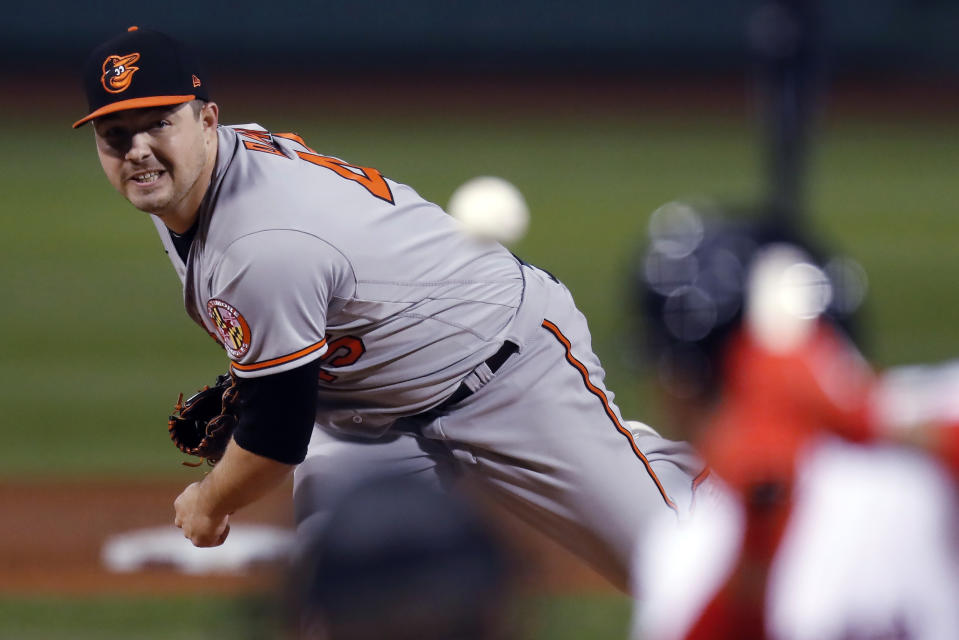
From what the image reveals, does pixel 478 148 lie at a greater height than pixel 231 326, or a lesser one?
lesser

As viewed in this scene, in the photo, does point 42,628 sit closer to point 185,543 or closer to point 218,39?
point 185,543

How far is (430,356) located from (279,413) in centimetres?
48

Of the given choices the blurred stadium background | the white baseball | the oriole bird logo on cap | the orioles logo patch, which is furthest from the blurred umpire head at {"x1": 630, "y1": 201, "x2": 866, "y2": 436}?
the blurred stadium background

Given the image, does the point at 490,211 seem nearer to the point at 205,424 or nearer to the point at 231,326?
the point at 231,326

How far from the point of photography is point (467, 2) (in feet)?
72.7

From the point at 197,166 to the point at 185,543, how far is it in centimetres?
310

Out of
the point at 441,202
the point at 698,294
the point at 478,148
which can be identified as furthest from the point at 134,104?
the point at 478,148

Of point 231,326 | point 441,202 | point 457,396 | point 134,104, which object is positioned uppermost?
point 134,104

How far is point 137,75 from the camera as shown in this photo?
10.1 ft

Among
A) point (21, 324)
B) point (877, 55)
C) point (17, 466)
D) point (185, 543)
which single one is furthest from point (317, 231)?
point (877, 55)

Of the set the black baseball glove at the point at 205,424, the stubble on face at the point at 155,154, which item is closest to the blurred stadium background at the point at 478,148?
the black baseball glove at the point at 205,424

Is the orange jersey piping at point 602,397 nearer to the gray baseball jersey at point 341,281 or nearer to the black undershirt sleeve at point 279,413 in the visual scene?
the gray baseball jersey at point 341,281

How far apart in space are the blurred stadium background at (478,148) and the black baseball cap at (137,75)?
381 cm

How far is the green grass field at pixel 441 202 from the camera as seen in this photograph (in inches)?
303
